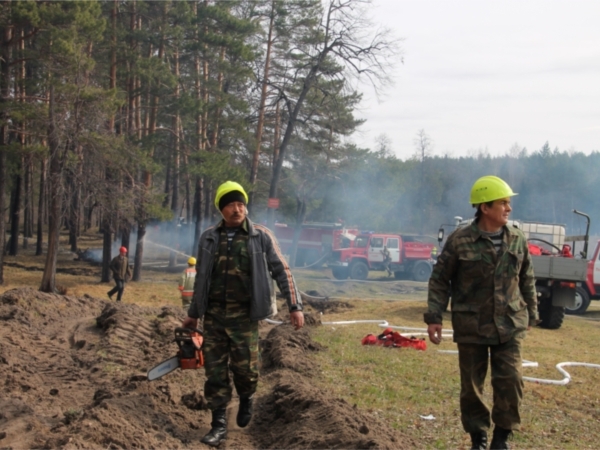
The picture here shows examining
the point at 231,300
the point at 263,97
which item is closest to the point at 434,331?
the point at 231,300

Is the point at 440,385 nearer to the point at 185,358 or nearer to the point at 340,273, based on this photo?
the point at 185,358

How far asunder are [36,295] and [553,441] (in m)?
12.8

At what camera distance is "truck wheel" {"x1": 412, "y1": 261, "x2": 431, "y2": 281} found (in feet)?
112

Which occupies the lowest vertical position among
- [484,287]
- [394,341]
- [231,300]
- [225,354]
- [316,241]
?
[316,241]

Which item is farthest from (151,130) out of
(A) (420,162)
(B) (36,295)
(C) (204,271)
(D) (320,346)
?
(A) (420,162)

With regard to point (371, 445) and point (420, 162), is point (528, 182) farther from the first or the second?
point (371, 445)

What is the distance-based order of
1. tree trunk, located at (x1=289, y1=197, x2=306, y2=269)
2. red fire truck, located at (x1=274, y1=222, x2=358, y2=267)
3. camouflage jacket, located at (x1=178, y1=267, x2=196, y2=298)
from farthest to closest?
red fire truck, located at (x1=274, y1=222, x2=358, y2=267), tree trunk, located at (x1=289, y1=197, x2=306, y2=269), camouflage jacket, located at (x1=178, y1=267, x2=196, y2=298)

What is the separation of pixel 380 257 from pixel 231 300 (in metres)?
28.5

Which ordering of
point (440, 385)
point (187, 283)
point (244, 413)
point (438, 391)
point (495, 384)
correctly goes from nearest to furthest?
point (495, 384) → point (244, 413) → point (438, 391) → point (440, 385) → point (187, 283)

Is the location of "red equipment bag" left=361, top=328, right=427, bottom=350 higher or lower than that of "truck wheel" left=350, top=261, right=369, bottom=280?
higher

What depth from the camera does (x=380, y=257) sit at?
33.3 metres

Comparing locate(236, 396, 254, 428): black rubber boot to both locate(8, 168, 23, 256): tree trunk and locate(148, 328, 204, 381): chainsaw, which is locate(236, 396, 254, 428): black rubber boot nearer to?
locate(148, 328, 204, 381): chainsaw

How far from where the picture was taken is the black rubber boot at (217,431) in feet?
16.5

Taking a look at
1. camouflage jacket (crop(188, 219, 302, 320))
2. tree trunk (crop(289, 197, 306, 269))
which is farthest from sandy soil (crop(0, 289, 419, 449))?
tree trunk (crop(289, 197, 306, 269))
